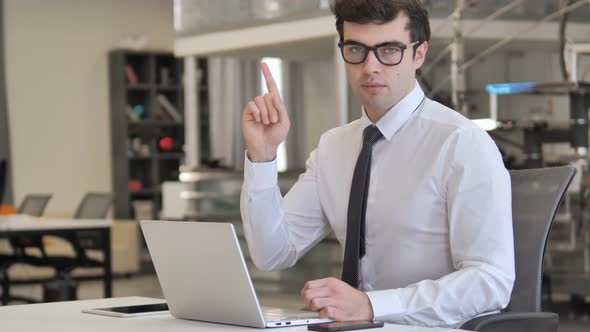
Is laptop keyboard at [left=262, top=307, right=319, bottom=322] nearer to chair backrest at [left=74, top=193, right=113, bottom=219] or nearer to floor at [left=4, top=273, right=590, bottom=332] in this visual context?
floor at [left=4, top=273, right=590, bottom=332]

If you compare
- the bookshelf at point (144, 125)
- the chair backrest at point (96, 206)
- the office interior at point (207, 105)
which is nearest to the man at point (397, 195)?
the office interior at point (207, 105)

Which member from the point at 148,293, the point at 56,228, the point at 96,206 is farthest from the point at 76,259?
the point at 148,293

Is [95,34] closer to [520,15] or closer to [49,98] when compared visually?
[49,98]

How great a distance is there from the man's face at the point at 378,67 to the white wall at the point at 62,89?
9295 mm

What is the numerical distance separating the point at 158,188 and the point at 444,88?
201 inches

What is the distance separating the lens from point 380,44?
2.13 m

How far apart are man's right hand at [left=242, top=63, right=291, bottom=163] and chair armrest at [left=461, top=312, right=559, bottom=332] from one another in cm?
53

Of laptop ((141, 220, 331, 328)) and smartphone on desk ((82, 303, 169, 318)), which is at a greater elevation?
laptop ((141, 220, 331, 328))

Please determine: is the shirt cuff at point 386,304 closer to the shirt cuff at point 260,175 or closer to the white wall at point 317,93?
the shirt cuff at point 260,175

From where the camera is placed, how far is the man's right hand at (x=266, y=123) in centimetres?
201

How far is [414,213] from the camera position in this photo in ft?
7.02

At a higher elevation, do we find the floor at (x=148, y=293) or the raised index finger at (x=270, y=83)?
the raised index finger at (x=270, y=83)

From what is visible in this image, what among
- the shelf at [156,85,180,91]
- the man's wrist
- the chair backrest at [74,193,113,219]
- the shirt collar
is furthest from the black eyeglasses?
the shelf at [156,85,180,91]

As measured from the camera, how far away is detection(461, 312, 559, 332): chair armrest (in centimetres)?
190
